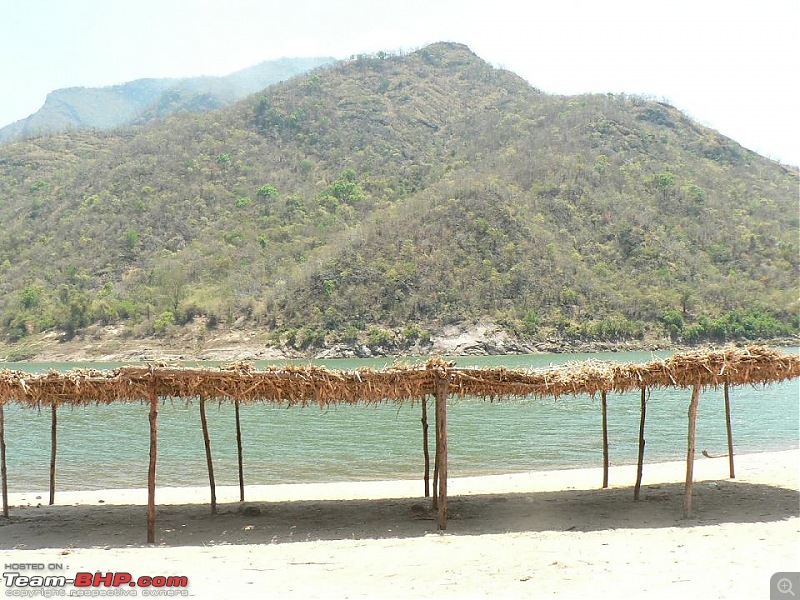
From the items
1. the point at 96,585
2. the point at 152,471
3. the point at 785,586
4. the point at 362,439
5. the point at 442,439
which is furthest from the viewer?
the point at 362,439

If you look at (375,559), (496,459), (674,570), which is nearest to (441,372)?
(375,559)

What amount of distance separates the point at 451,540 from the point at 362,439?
1282cm

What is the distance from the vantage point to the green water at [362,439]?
16172 millimetres

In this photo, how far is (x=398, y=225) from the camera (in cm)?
6744

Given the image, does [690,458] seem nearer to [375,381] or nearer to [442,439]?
[442,439]

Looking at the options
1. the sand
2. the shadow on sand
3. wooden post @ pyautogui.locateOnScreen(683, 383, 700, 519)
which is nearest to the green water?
the shadow on sand

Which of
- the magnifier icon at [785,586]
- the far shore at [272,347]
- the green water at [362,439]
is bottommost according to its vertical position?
the far shore at [272,347]

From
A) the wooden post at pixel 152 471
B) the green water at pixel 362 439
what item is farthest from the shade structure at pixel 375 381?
the green water at pixel 362 439

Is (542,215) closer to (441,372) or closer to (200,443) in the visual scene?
(200,443)

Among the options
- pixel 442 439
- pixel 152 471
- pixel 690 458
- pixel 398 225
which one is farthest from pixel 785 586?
pixel 398 225

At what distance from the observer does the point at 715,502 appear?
9719 mm

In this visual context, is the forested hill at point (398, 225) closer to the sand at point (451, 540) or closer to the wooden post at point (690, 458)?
the sand at point (451, 540)

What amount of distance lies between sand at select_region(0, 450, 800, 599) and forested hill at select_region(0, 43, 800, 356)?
143 ft

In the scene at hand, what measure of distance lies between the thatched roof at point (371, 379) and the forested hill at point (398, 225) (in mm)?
45822
